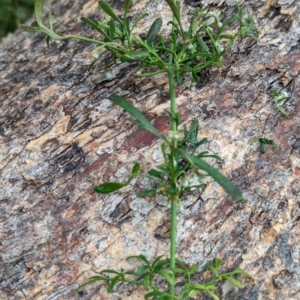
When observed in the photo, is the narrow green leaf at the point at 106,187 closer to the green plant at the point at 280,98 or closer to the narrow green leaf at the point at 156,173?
the narrow green leaf at the point at 156,173

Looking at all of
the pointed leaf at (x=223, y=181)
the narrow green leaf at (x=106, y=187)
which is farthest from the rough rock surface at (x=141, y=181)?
the pointed leaf at (x=223, y=181)

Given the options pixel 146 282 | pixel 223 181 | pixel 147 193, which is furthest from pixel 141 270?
pixel 223 181

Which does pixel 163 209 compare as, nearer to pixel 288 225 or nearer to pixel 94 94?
pixel 288 225

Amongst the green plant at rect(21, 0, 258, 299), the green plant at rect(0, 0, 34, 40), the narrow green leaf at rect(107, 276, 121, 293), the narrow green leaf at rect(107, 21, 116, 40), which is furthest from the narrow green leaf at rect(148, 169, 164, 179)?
the green plant at rect(0, 0, 34, 40)

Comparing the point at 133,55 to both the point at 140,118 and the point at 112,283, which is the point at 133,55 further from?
the point at 112,283

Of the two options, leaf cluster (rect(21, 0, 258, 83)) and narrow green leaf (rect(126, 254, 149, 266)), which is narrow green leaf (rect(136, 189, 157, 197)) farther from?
leaf cluster (rect(21, 0, 258, 83))
